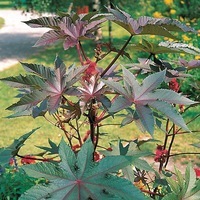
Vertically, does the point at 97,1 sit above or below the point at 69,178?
below

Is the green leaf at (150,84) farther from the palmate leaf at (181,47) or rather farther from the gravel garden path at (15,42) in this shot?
the gravel garden path at (15,42)

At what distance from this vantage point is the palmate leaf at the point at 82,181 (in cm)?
→ 124

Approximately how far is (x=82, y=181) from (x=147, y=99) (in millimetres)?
343

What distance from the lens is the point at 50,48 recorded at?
10.9 meters

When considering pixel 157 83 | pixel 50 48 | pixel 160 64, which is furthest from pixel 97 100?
pixel 50 48

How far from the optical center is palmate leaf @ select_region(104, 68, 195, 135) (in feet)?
4.56

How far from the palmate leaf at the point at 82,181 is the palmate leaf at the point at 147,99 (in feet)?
0.52

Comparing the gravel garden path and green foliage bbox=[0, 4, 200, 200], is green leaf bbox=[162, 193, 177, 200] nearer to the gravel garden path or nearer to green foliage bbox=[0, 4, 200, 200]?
green foliage bbox=[0, 4, 200, 200]

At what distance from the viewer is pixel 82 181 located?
126 centimetres

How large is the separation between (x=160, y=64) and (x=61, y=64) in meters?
0.43

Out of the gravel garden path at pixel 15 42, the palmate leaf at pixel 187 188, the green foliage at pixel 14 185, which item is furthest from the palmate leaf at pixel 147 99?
the gravel garden path at pixel 15 42

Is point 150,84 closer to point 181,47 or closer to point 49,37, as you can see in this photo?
point 181,47

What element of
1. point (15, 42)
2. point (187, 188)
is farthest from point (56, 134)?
point (15, 42)

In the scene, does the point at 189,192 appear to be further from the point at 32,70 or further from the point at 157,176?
the point at 32,70
